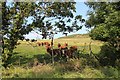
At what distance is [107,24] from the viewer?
30.9 ft

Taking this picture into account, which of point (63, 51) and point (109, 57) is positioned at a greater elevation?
point (63, 51)

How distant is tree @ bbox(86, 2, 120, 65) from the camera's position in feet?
30.5

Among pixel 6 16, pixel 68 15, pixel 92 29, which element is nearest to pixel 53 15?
pixel 68 15

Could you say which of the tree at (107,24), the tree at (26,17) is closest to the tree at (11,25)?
the tree at (26,17)

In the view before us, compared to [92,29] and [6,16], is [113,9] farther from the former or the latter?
[6,16]

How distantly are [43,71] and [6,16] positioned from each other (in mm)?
1883

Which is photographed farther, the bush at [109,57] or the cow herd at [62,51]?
the cow herd at [62,51]

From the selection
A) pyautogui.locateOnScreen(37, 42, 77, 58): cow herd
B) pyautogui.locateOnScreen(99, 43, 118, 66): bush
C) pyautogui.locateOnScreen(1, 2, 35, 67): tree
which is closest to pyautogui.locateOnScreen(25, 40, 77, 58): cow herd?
pyautogui.locateOnScreen(37, 42, 77, 58): cow herd

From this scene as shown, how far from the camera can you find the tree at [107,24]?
9.29 meters

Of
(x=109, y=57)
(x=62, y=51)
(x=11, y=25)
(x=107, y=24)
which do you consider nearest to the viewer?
(x=11, y=25)

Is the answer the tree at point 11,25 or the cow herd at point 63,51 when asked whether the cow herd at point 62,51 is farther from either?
the tree at point 11,25

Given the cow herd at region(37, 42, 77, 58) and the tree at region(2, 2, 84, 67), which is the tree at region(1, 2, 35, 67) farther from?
the cow herd at region(37, 42, 77, 58)

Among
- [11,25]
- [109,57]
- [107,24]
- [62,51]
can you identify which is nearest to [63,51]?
[62,51]

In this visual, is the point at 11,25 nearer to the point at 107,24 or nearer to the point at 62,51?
the point at 107,24
